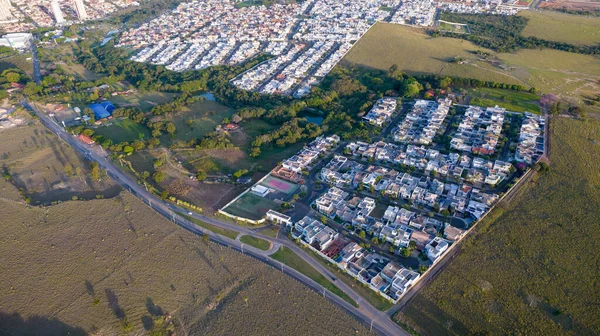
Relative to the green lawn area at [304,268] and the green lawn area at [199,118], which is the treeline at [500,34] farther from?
the green lawn area at [304,268]

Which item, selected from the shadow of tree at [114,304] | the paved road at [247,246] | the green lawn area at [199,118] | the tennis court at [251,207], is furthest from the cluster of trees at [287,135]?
the shadow of tree at [114,304]

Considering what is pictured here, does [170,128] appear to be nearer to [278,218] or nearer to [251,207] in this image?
[251,207]

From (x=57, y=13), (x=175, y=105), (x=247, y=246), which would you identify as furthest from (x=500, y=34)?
(x=57, y=13)

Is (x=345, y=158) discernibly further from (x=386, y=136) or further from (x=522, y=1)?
(x=522, y=1)

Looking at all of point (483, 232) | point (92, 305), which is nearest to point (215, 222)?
point (92, 305)

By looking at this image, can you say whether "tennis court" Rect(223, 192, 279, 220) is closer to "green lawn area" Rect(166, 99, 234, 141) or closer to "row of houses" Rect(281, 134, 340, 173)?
"row of houses" Rect(281, 134, 340, 173)

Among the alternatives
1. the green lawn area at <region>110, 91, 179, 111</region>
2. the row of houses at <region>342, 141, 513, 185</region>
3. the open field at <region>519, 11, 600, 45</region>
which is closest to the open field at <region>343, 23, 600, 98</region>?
the open field at <region>519, 11, 600, 45</region>
